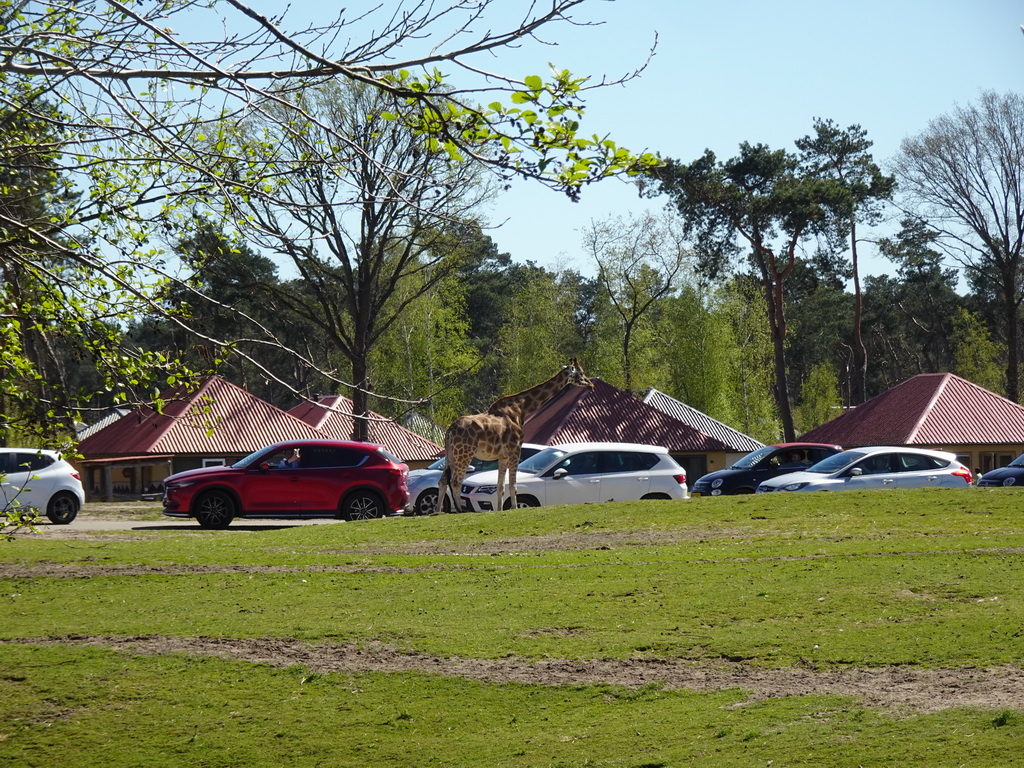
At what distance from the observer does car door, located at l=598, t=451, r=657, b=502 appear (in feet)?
79.8

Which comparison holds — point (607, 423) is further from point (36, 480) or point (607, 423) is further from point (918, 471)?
point (36, 480)

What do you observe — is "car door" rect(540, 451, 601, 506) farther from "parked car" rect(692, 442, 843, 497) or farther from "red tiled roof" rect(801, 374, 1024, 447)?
"red tiled roof" rect(801, 374, 1024, 447)

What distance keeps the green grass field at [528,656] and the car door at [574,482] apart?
7.89 m

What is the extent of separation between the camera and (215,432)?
4522 centimetres

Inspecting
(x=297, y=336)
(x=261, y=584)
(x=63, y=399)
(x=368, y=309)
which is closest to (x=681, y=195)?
(x=368, y=309)

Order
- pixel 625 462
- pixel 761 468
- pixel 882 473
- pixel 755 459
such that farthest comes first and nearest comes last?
pixel 755 459, pixel 761 468, pixel 882 473, pixel 625 462

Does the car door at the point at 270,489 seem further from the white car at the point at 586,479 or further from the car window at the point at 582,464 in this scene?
the car window at the point at 582,464

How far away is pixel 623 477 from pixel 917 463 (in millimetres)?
6886

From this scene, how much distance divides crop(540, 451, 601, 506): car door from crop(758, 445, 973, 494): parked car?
3.80 metres

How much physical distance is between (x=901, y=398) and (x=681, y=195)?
1258 cm

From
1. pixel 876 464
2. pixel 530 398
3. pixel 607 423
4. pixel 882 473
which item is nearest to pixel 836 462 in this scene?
pixel 876 464

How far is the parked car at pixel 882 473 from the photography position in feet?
82.6

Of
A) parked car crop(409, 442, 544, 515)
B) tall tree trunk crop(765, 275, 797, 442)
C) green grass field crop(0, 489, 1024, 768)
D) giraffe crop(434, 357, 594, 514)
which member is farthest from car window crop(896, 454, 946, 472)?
tall tree trunk crop(765, 275, 797, 442)

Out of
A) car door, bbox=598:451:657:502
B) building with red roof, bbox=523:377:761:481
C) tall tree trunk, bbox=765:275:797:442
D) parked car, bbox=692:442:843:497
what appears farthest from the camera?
tall tree trunk, bbox=765:275:797:442
